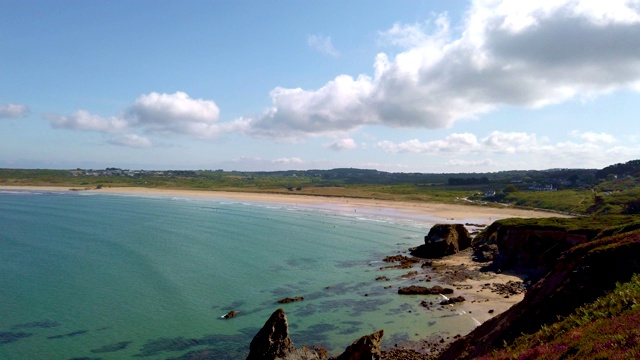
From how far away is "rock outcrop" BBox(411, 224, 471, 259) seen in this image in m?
65.4

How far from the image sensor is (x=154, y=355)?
2967 centimetres

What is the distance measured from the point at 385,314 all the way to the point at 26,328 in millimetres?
29515

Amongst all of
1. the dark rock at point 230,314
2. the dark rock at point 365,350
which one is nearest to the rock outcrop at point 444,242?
the dark rock at point 230,314

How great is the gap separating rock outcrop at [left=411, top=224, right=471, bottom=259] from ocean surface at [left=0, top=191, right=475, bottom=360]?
5264mm

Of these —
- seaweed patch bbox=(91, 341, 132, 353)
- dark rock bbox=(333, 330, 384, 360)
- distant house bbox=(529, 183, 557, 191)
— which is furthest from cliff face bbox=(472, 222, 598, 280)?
distant house bbox=(529, 183, 557, 191)

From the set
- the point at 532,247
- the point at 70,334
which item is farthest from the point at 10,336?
the point at 532,247

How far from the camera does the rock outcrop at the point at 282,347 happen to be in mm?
26078

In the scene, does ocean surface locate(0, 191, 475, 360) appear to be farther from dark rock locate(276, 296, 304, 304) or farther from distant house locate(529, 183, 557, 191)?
distant house locate(529, 183, 557, 191)

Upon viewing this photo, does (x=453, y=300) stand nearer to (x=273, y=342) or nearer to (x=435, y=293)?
(x=435, y=293)

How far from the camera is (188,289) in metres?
45.8

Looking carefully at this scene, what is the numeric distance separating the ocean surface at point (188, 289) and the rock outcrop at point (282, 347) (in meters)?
4.13

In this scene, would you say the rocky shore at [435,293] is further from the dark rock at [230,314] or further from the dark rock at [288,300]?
the dark rock at [230,314]

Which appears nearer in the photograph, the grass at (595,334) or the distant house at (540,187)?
the grass at (595,334)

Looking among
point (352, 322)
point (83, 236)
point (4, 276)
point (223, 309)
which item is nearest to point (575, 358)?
point (352, 322)
